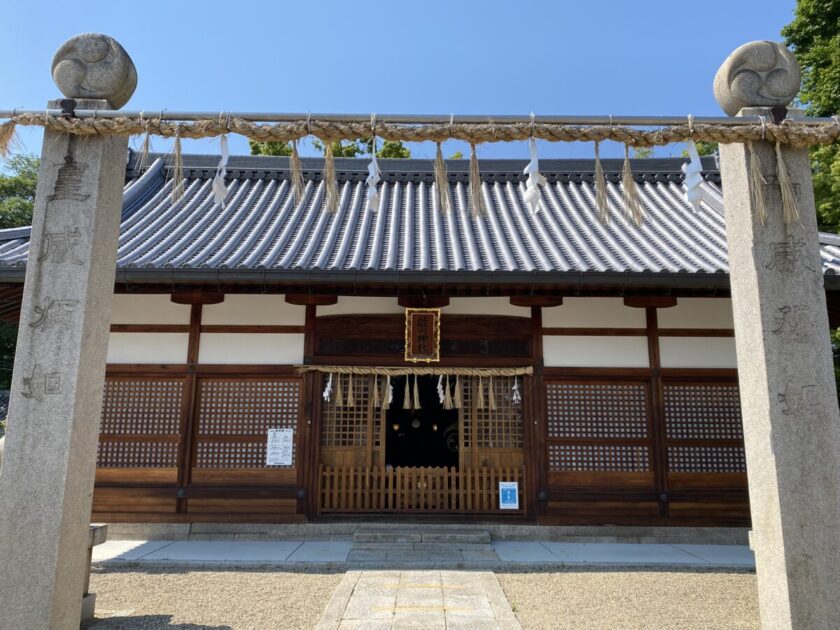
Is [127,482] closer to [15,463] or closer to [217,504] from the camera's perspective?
[217,504]

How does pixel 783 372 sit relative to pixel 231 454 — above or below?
above

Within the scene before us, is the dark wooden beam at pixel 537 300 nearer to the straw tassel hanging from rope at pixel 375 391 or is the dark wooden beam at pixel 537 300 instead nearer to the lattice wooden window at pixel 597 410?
the lattice wooden window at pixel 597 410

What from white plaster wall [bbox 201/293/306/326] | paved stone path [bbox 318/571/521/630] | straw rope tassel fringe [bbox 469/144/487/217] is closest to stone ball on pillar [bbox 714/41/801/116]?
straw rope tassel fringe [bbox 469/144/487/217]

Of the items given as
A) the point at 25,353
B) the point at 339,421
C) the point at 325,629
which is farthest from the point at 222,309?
the point at 325,629

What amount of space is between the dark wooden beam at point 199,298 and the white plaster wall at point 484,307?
3281 millimetres

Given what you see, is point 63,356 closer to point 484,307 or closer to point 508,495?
point 484,307

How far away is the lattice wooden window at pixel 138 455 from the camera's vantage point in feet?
24.3

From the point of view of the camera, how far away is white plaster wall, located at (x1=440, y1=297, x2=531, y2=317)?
25.8 ft

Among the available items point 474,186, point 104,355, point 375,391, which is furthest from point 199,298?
point 474,186

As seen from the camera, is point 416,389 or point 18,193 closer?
point 416,389

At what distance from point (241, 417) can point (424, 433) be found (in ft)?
20.2

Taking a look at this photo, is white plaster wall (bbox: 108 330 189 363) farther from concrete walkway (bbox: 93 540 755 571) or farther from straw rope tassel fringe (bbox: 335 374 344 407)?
concrete walkway (bbox: 93 540 755 571)

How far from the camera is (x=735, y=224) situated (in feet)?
11.7

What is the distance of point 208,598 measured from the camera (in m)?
4.91
